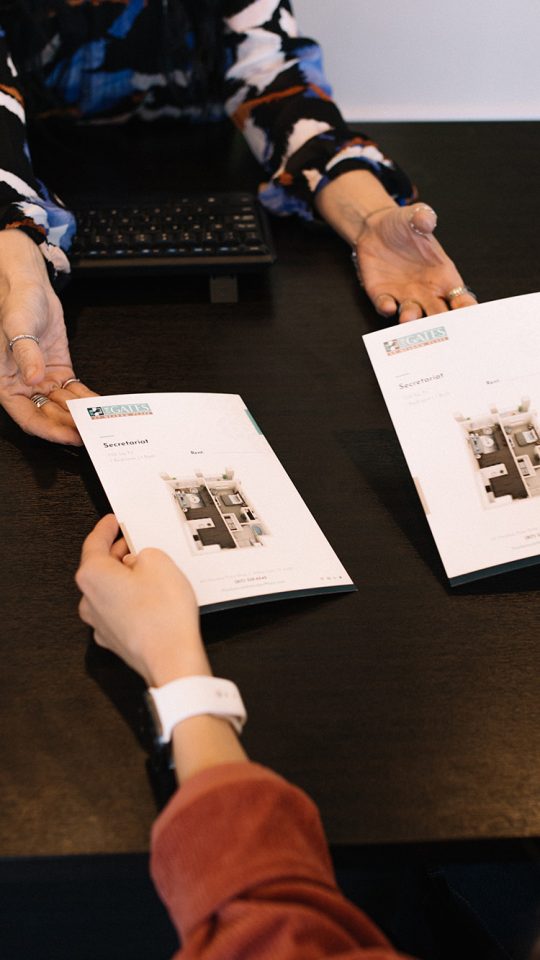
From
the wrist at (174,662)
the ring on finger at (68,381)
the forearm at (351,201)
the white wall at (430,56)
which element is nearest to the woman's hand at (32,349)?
the ring on finger at (68,381)

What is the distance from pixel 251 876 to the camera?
494mm

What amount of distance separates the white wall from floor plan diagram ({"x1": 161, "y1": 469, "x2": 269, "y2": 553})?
1.06m

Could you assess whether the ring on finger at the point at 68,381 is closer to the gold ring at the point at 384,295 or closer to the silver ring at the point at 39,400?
the silver ring at the point at 39,400

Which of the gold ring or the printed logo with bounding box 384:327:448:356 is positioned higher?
the printed logo with bounding box 384:327:448:356

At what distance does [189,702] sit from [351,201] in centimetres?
77

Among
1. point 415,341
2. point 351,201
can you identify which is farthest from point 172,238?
point 415,341

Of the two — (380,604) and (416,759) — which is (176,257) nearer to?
(380,604)

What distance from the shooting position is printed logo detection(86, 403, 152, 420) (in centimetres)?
84

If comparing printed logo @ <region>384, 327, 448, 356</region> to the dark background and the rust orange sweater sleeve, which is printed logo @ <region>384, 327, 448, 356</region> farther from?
the rust orange sweater sleeve

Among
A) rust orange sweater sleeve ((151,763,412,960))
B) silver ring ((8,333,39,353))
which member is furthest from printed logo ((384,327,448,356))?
rust orange sweater sleeve ((151,763,412,960))

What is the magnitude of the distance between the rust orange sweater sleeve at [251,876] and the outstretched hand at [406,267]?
62 centimetres

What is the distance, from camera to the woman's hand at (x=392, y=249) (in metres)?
1.04

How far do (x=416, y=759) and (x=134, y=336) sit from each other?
58 centimetres

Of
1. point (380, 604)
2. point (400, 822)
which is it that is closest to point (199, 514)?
point (380, 604)
